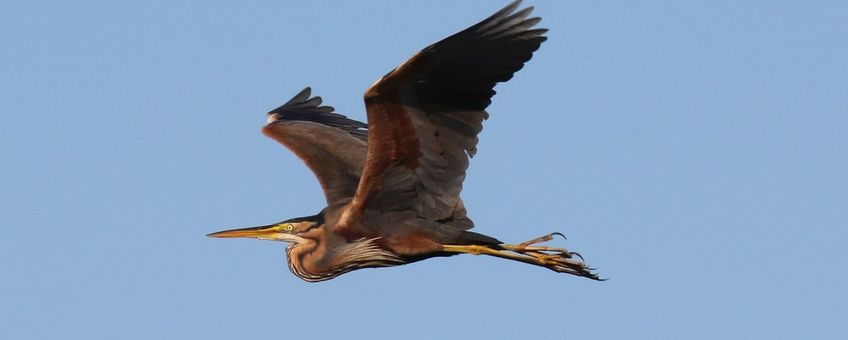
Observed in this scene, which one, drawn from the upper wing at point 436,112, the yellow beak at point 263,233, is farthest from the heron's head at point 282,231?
the upper wing at point 436,112

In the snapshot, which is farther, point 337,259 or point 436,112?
point 337,259

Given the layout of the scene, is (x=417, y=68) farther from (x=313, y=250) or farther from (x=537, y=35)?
(x=313, y=250)

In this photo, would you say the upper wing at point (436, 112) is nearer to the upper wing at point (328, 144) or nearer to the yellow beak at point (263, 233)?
the yellow beak at point (263, 233)

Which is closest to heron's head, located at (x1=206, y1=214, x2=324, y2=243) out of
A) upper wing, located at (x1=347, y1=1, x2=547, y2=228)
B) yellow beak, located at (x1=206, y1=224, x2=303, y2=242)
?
yellow beak, located at (x1=206, y1=224, x2=303, y2=242)

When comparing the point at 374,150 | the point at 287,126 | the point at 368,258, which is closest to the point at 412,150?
the point at 374,150

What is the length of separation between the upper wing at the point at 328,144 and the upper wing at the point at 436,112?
1060 millimetres

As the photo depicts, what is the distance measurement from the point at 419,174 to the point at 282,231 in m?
1.47

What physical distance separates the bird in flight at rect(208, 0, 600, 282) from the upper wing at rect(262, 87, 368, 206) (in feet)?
0.07

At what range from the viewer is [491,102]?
12398 millimetres

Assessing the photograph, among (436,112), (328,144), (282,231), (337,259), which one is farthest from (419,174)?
(328,144)

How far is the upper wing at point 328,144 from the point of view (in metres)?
14.3

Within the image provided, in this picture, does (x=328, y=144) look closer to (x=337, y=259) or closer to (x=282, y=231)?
(x=282, y=231)

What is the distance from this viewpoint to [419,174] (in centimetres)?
1279

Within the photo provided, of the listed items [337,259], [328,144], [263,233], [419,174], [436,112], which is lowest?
[337,259]
